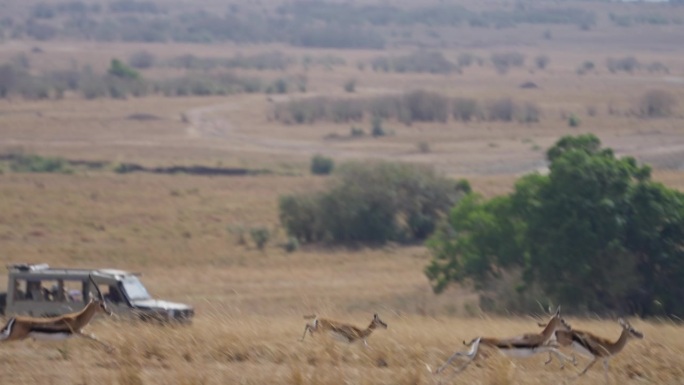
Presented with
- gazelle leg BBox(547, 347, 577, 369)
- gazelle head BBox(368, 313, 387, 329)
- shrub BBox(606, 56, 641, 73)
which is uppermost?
gazelle leg BBox(547, 347, 577, 369)

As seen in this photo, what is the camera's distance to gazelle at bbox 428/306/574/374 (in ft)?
28.9

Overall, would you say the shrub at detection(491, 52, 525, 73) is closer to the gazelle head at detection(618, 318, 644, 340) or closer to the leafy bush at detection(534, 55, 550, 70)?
the leafy bush at detection(534, 55, 550, 70)

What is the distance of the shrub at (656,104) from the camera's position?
78.6 m

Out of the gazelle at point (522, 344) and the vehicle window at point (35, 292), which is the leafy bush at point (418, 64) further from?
the gazelle at point (522, 344)

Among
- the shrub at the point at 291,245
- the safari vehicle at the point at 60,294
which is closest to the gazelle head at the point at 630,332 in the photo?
the safari vehicle at the point at 60,294

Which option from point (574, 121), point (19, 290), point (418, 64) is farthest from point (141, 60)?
point (19, 290)

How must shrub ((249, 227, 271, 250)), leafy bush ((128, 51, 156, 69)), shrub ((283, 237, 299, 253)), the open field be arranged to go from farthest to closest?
1. leafy bush ((128, 51, 156, 69))
2. shrub ((249, 227, 271, 250))
3. shrub ((283, 237, 299, 253))
4. the open field

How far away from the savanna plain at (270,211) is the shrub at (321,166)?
27.8 inches

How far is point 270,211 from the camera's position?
1763 inches

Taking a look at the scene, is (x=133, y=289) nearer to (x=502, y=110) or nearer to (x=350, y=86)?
(x=502, y=110)

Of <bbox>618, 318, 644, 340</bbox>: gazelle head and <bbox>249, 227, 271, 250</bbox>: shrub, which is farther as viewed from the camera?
<bbox>249, 227, 271, 250</bbox>: shrub

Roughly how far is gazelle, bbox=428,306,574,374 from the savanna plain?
0.41 feet

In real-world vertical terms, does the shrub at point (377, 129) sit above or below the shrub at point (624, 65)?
above

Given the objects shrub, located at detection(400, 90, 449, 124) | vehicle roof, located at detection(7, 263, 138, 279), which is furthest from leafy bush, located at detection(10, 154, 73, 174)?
vehicle roof, located at detection(7, 263, 138, 279)
